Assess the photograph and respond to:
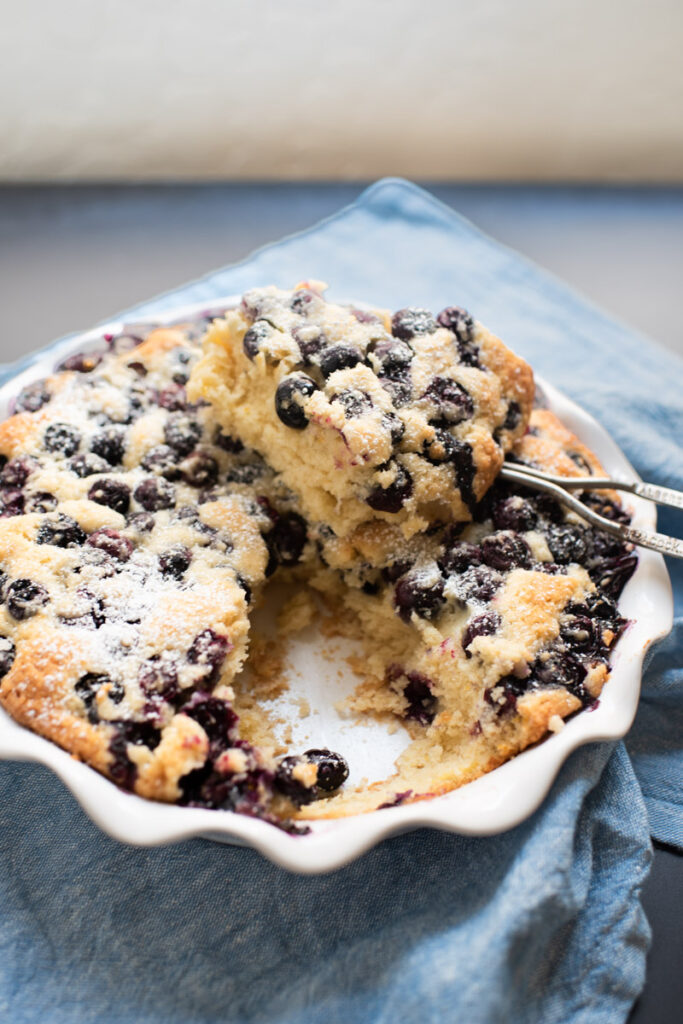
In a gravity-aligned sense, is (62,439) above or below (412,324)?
below

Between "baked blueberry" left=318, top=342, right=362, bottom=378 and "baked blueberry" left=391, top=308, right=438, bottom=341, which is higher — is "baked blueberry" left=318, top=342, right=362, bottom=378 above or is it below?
below

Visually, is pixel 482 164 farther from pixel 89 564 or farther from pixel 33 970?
pixel 33 970

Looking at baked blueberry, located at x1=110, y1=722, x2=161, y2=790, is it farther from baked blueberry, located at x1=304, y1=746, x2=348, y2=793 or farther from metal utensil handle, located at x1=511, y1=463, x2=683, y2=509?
metal utensil handle, located at x1=511, y1=463, x2=683, y2=509

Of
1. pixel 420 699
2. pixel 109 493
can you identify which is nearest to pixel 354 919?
pixel 420 699

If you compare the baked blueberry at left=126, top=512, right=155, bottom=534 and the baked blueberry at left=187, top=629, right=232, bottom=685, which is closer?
the baked blueberry at left=187, top=629, right=232, bottom=685

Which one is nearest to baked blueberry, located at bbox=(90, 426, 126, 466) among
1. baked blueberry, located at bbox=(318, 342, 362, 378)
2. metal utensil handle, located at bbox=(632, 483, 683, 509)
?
baked blueberry, located at bbox=(318, 342, 362, 378)

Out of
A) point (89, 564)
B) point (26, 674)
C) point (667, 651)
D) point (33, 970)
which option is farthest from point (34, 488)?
point (667, 651)

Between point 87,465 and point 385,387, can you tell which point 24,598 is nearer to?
point 87,465
